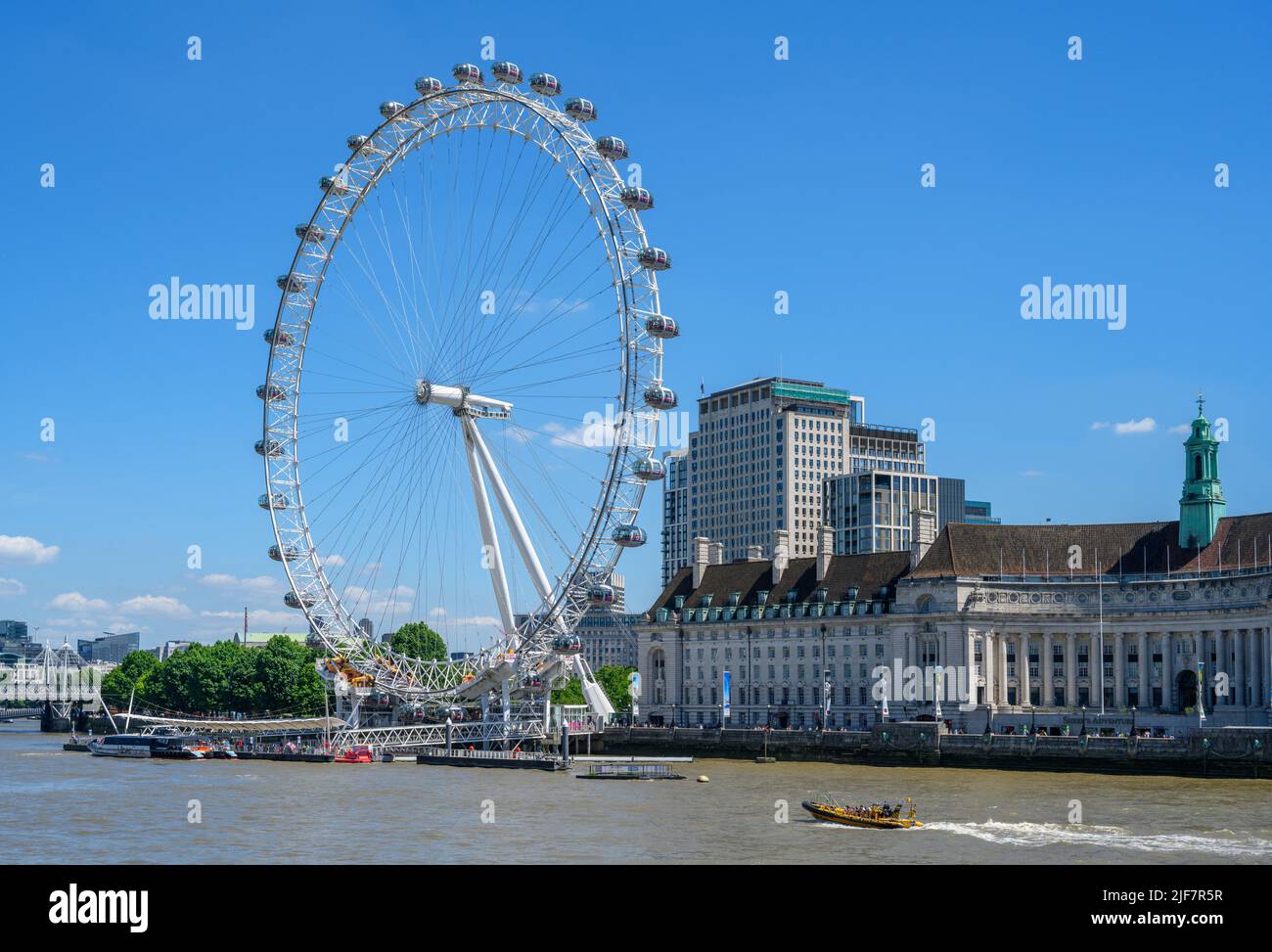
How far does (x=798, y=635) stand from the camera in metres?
143

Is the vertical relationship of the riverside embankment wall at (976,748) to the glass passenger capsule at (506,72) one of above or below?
below

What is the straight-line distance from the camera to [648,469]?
97688 millimetres

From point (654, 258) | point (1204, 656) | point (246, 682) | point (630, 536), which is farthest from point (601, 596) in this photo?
point (246, 682)

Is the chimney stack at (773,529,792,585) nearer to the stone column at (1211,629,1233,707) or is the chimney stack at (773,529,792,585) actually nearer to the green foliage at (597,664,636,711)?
the stone column at (1211,629,1233,707)

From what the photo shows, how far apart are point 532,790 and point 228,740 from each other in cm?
5214

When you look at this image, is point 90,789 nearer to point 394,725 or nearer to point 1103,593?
point 394,725

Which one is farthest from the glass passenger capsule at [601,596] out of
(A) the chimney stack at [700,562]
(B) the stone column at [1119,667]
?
(A) the chimney stack at [700,562]

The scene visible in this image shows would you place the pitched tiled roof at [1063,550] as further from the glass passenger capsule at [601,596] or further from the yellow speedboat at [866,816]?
the yellow speedboat at [866,816]

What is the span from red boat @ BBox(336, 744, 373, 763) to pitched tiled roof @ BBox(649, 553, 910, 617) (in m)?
45.7

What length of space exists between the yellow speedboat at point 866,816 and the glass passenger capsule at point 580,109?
1877 inches

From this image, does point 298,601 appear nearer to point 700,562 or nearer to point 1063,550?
point 700,562

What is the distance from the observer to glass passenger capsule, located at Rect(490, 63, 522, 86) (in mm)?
96312

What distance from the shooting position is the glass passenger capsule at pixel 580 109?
313ft
